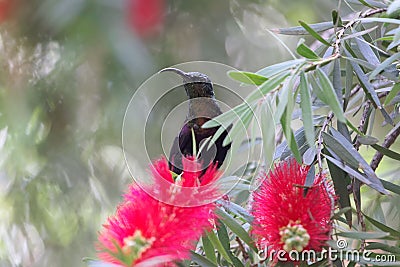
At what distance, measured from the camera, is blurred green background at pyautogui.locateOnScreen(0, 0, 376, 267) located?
29.8 inches

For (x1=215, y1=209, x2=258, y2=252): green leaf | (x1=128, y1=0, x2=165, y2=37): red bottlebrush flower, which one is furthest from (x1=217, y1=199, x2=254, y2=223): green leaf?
(x1=128, y1=0, x2=165, y2=37): red bottlebrush flower

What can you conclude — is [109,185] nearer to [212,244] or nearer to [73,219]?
[73,219]

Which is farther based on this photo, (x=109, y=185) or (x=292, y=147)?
(x=109, y=185)

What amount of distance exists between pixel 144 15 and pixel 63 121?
0.75ft

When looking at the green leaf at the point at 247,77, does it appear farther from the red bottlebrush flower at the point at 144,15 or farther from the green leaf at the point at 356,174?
the red bottlebrush flower at the point at 144,15

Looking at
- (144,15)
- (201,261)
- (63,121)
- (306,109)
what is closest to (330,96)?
(306,109)

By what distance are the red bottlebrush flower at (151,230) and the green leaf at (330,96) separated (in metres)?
0.08

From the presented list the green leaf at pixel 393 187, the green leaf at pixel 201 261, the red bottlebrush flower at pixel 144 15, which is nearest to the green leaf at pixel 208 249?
the green leaf at pixel 201 261

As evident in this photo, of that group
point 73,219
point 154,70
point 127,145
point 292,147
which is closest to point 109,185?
point 73,219

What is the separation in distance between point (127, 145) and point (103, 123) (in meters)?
0.42

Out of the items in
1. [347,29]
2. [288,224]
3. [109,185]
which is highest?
[109,185]

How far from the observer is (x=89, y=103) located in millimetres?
784

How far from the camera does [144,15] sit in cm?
63

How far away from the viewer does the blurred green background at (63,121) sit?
0.76 m
